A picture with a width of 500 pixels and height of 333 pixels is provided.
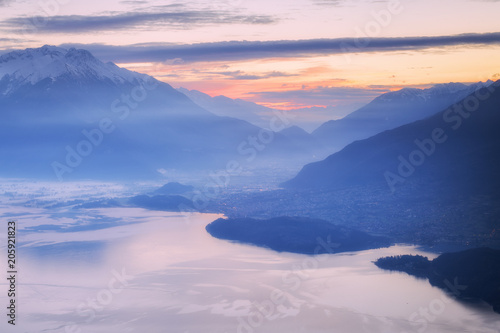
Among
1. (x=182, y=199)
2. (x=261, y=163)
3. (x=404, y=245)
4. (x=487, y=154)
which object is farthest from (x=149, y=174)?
(x=404, y=245)

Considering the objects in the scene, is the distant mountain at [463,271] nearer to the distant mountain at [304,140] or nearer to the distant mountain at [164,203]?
the distant mountain at [164,203]

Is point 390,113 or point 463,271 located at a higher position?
point 390,113

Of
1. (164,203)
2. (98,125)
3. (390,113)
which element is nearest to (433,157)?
(164,203)

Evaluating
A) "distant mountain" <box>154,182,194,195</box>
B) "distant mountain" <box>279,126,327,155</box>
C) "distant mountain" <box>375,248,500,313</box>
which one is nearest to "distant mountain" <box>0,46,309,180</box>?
"distant mountain" <box>279,126,327,155</box>

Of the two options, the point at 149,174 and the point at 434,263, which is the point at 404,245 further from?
the point at 149,174

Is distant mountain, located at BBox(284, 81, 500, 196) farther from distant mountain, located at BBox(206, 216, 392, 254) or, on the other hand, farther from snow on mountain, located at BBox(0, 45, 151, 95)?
snow on mountain, located at BBox(0, 45, 151, 95)

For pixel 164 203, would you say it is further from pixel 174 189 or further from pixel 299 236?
pixel 299 236

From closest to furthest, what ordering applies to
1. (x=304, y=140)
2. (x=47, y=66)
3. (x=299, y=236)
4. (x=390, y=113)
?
(x=299, y=236), (x=47, y=66), (x=390, y=113), (x=304, y=140)
